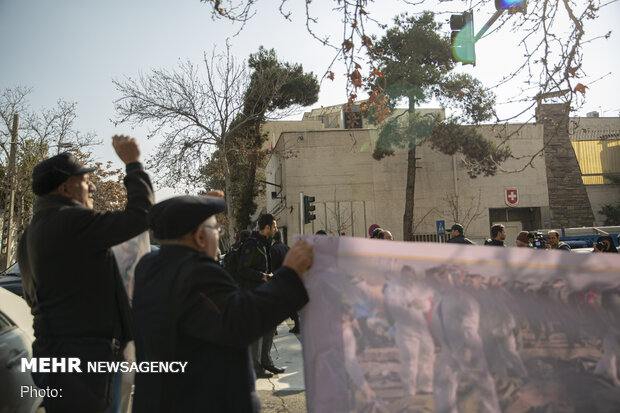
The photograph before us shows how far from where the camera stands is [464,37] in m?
6.94

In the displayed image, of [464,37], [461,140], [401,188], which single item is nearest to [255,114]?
[461,140]

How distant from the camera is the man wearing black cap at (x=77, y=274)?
217cm

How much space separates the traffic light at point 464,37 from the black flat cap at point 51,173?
5986mm

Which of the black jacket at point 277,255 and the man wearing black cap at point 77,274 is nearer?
the man wearing black cap at point 77,274

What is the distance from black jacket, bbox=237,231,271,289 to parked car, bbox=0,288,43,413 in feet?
9.46

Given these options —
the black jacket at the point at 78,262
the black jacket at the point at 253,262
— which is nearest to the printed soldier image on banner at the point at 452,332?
the black jacket at the point at 78,262

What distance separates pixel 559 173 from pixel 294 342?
99.8 ft

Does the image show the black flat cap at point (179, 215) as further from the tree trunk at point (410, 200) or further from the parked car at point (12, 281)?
the tree trunk at point (410, 200)

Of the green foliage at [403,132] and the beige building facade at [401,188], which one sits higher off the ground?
the green foliage at [403,132]

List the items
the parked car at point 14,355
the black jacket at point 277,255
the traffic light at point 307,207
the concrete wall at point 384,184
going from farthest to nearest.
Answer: the concrete wall at point 384,184 → the traffic light at point 307,207 → the black jacket at point 277,255 → the parked car at point 14,355

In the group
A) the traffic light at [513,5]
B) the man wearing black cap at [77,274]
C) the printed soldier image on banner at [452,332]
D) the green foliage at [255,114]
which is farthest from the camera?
the green foliage at [255,114]

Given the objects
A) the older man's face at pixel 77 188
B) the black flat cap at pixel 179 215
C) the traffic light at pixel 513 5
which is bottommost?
the black flat cap at pixel 179 215

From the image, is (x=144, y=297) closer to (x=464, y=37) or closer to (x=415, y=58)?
(x=464, y=37)

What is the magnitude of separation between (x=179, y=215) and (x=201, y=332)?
468 millimetres
